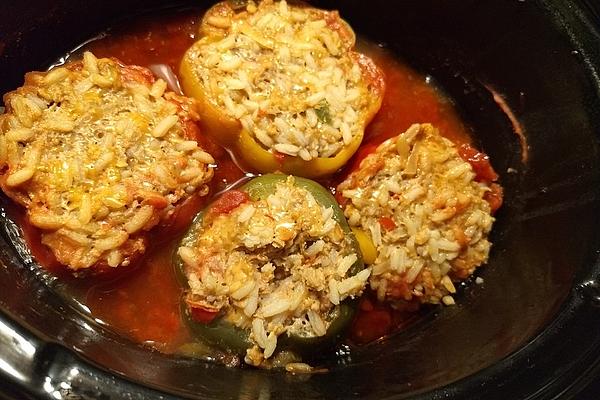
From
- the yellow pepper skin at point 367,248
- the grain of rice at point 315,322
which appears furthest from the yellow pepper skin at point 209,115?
the grain of rice at point 315,322

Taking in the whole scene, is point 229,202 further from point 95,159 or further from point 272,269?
point 95,159

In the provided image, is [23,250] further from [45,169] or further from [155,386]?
[155,386]

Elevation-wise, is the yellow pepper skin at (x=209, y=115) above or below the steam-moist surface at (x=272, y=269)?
above

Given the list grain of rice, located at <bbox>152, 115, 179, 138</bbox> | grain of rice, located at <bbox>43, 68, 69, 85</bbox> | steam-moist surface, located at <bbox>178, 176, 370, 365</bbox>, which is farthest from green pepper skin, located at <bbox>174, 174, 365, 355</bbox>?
grain of rice, located at <bbox>43, 68, 69, 85</bbox>

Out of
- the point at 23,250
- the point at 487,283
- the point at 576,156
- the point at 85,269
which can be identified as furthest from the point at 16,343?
the point at 576,156

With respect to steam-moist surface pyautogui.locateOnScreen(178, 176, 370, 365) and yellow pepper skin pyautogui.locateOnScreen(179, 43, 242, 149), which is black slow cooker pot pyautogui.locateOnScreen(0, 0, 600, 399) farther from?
yellow pepper skin pyautogui.locateOnScreen(179, 43, 242, 149)

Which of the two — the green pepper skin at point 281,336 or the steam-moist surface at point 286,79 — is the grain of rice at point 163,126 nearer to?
the steam-moist surface at point 286,79

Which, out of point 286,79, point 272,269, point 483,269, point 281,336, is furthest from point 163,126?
point 483,269
